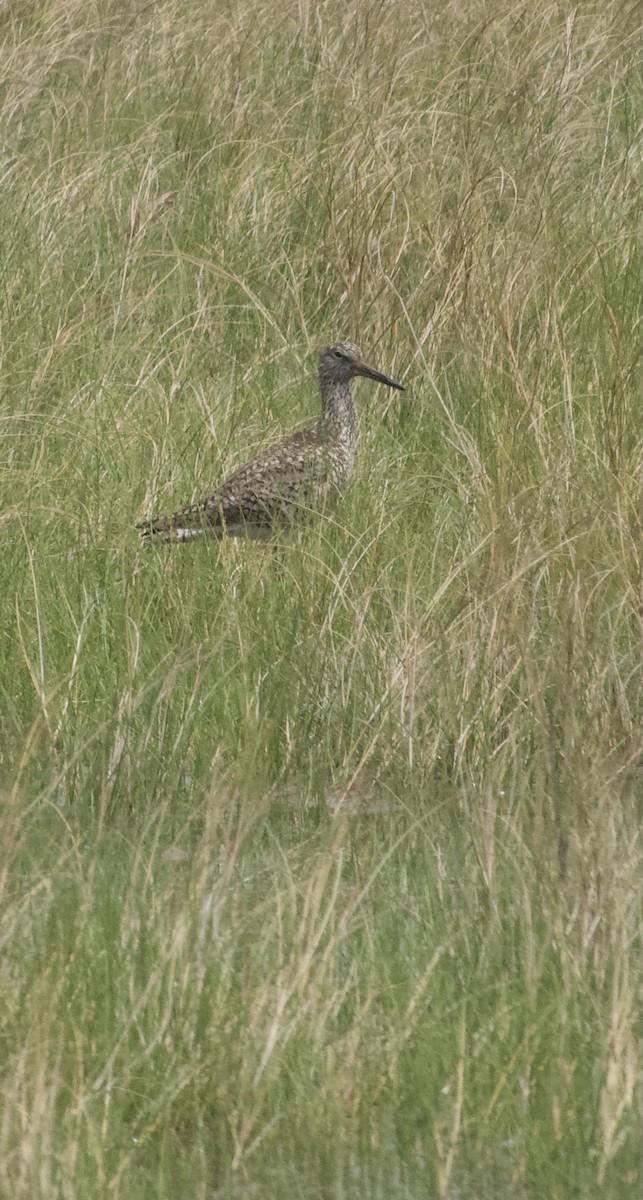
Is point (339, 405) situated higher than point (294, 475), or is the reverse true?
point (339, 405)

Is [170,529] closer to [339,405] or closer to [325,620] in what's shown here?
[325,620]

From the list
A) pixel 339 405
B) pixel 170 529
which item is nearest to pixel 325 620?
pixel 170 529

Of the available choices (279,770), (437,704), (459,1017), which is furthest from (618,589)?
(459,1017)

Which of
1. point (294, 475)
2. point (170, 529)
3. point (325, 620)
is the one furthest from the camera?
point (294, 475)

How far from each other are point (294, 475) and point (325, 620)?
1.47 meters

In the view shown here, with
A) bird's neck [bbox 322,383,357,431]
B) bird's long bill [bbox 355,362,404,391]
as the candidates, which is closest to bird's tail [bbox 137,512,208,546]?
bird's neck [bbox 322,383,357,431]

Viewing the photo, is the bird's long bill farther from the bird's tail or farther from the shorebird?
the bird's tail

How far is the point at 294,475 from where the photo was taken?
6293 millimetres

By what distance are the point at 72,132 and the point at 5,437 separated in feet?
7.90

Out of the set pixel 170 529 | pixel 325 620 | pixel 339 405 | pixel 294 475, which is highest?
pixel 339 405

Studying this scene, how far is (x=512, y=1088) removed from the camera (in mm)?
3146

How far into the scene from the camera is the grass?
3.15 metres

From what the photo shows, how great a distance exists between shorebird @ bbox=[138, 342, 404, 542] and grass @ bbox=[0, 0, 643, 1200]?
10cm

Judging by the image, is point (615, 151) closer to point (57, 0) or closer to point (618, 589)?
point (57, 0)
